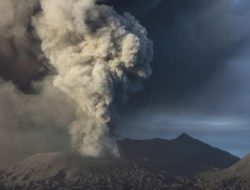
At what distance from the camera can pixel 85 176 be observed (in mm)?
174625

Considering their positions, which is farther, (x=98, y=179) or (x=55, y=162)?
(x=55, y=162)

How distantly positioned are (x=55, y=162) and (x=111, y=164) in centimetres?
2330

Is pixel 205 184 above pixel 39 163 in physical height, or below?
below

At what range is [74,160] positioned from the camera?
175 m

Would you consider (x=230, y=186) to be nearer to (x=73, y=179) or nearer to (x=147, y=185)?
(x=147, y=185)

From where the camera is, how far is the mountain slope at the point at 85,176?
168250 millimetres

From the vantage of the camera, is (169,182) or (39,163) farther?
(39,163)

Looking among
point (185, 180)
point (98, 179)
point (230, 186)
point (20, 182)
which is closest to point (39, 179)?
point (20, 182)

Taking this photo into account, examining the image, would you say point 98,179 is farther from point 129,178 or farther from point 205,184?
point 205,184

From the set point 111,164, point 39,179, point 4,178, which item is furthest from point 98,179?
point 4,178

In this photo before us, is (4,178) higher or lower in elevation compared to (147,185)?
higher

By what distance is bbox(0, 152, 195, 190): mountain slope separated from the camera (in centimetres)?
16825

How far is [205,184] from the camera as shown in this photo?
188250 mm

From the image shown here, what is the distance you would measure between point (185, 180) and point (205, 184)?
26.3ft
